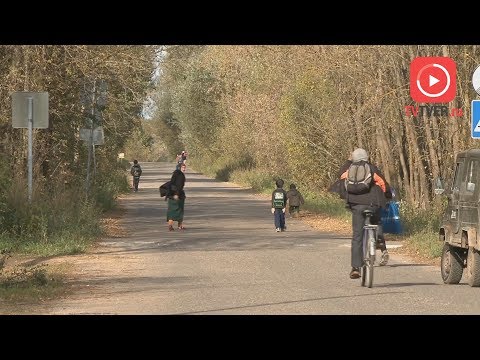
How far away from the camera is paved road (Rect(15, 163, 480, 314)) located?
502 inches

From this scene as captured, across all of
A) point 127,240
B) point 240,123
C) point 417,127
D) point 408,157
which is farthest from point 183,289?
point 240,123

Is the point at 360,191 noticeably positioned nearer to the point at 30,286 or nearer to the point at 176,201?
the point at 30,286

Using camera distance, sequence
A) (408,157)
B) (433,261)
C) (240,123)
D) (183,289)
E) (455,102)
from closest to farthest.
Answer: (183,289) < (433,261) < (455,102) < (408,157) < (240,123)

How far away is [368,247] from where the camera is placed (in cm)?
1498

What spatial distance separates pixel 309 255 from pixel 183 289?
608 cm

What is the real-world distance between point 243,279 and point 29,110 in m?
7.07

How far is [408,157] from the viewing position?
2950 centimetres

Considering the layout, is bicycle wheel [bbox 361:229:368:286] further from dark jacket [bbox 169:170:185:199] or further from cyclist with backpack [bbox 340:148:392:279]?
dark jacket [bbox 169:170:185:199]

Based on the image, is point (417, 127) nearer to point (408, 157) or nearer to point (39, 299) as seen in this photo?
point (408, 157)

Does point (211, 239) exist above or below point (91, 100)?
below

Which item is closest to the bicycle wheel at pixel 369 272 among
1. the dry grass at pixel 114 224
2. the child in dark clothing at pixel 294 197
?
the dry grass at pixel 114 224

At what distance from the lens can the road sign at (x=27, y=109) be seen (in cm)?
2117

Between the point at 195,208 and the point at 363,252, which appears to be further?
the point at 195,208

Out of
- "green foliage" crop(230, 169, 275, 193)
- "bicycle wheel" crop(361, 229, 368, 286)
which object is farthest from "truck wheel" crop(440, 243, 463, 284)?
"green foliage" crop(230, 169, 275, 193)
